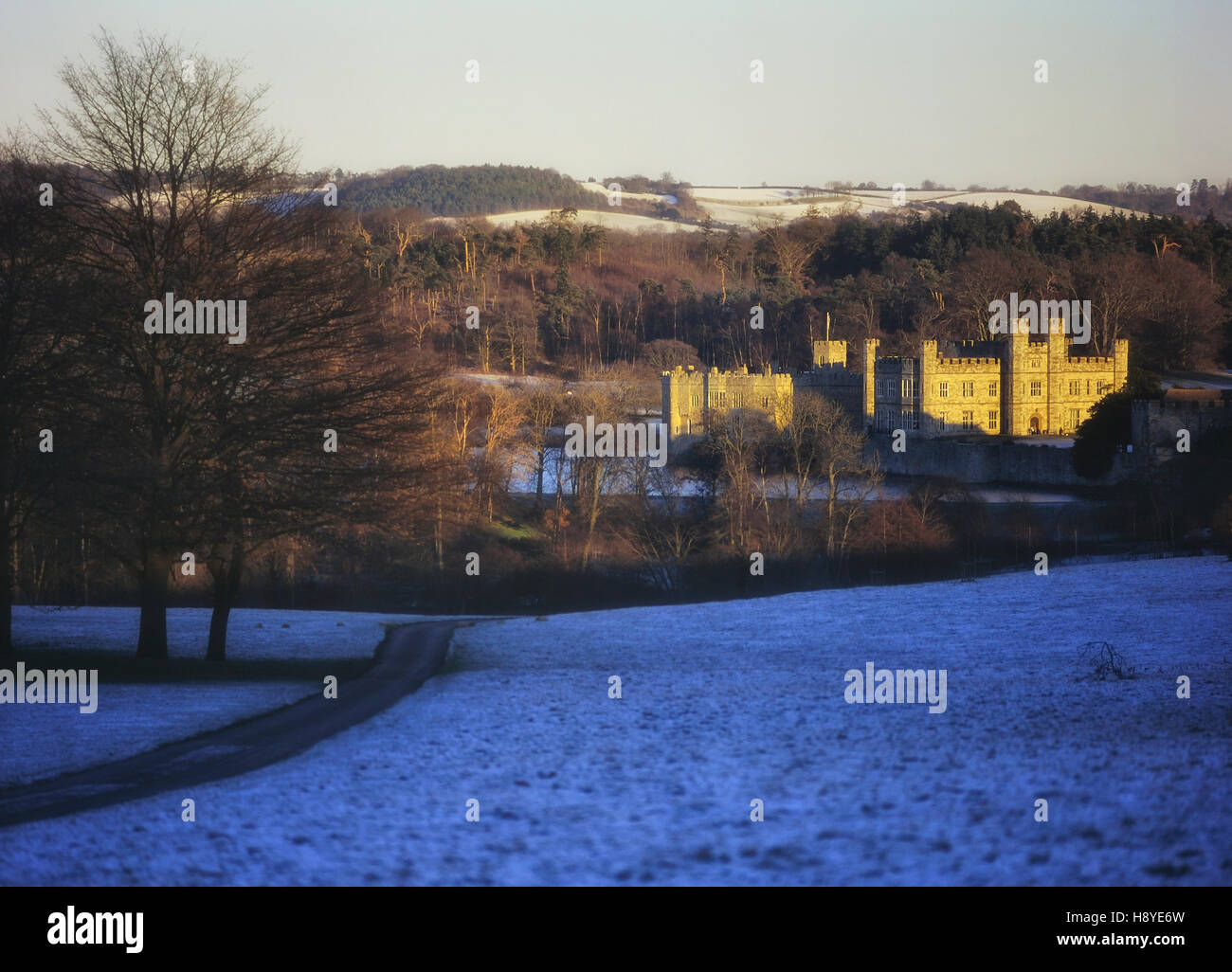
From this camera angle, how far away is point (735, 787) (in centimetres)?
1257

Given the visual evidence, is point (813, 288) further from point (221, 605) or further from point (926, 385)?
point (221, 605)

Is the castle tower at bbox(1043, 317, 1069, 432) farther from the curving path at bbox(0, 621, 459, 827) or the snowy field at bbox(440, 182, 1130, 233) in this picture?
the snowy field at bbox(440, 182, 1130, 233)

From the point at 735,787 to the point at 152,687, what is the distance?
12341mm

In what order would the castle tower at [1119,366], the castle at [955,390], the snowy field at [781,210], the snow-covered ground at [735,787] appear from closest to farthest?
the snow-covered ground at [735,787] → the castle at [955,390] → the castle tower at [1119,366] → the snowy field at [781,210]

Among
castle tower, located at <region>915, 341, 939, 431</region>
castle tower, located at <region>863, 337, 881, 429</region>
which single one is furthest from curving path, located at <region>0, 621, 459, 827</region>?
castle tower, located at <region>863, 337, 881, 429</region>

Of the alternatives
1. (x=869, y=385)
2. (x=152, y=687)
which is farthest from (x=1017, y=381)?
(x=152, y=687)

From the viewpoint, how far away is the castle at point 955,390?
65.5 meters

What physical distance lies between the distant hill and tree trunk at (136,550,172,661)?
137989 mm

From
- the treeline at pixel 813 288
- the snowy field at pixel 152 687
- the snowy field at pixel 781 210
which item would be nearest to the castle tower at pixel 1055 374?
the treeline at pixel 813 288

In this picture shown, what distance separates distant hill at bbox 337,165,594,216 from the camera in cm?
16288

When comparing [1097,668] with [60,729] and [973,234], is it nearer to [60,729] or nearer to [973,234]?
[60,729]

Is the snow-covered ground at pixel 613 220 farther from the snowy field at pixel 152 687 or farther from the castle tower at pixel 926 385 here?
the snowy field at pixel 152 687

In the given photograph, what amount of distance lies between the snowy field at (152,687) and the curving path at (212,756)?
1.24ft
